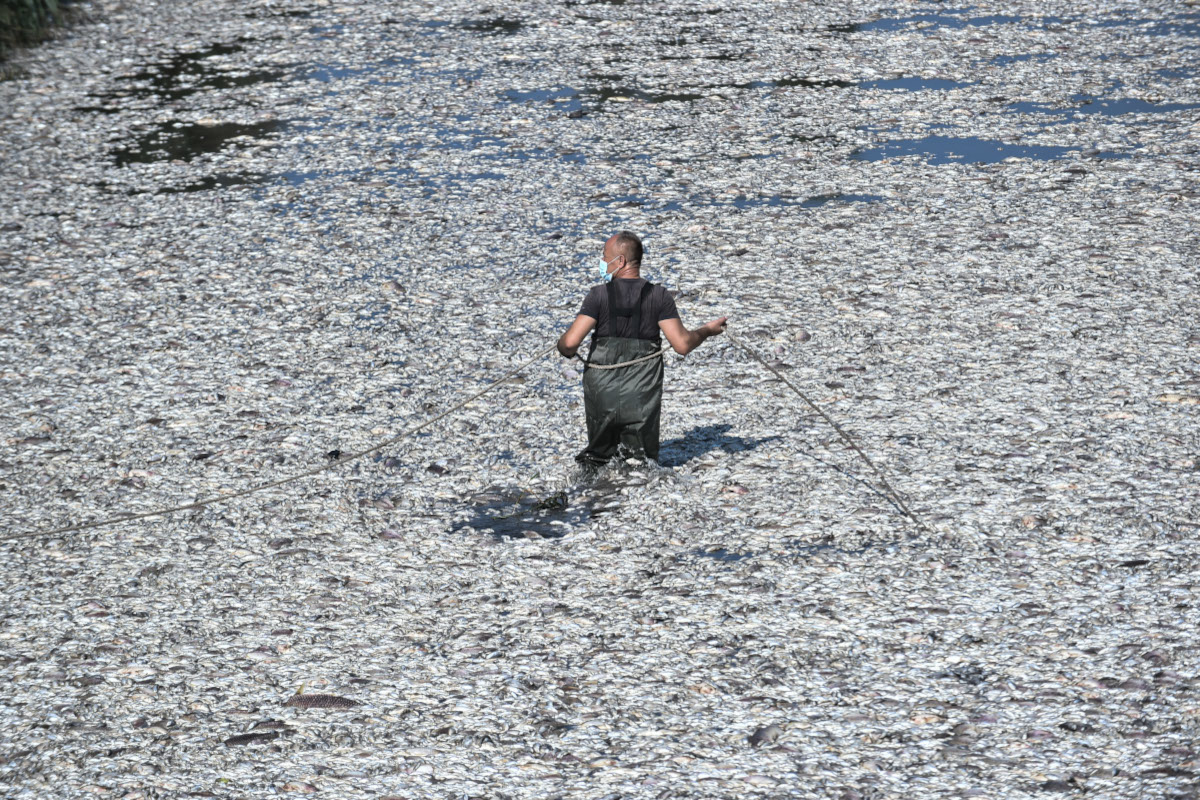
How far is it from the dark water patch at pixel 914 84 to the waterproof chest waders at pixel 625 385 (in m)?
11.8

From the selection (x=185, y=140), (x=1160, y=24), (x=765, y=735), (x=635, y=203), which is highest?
(x=1160, y=24)

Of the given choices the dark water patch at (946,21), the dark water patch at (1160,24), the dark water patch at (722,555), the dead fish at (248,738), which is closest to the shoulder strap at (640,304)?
the dark water patch at (722,555)

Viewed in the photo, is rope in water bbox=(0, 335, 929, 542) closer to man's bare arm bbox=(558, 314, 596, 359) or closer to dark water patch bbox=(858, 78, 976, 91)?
man's bare arm bbox=(558, 314, 596, 359)

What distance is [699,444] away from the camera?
10586 mm

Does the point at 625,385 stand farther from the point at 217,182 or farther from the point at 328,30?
the point at 328,30

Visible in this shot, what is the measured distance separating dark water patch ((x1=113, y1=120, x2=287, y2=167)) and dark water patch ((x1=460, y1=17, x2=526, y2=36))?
5.98 metres

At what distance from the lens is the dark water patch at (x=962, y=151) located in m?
16.8

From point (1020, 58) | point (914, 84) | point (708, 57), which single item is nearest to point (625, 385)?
point (914, 84)

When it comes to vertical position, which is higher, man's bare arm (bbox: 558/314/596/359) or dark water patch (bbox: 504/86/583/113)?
dark water patch (bbox: 504/86/583/113)

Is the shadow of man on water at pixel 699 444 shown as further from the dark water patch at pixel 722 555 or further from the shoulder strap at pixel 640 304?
the dark water patch at pixel 722 555

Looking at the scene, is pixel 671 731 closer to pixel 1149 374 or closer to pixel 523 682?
pixel 523 682

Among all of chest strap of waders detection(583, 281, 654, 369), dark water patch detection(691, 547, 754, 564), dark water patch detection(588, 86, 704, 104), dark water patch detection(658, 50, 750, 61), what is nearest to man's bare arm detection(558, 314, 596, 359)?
chest strap of waders detection(583, 281, 654, 369)

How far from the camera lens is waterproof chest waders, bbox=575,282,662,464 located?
9797mm

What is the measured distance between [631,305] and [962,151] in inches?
362
